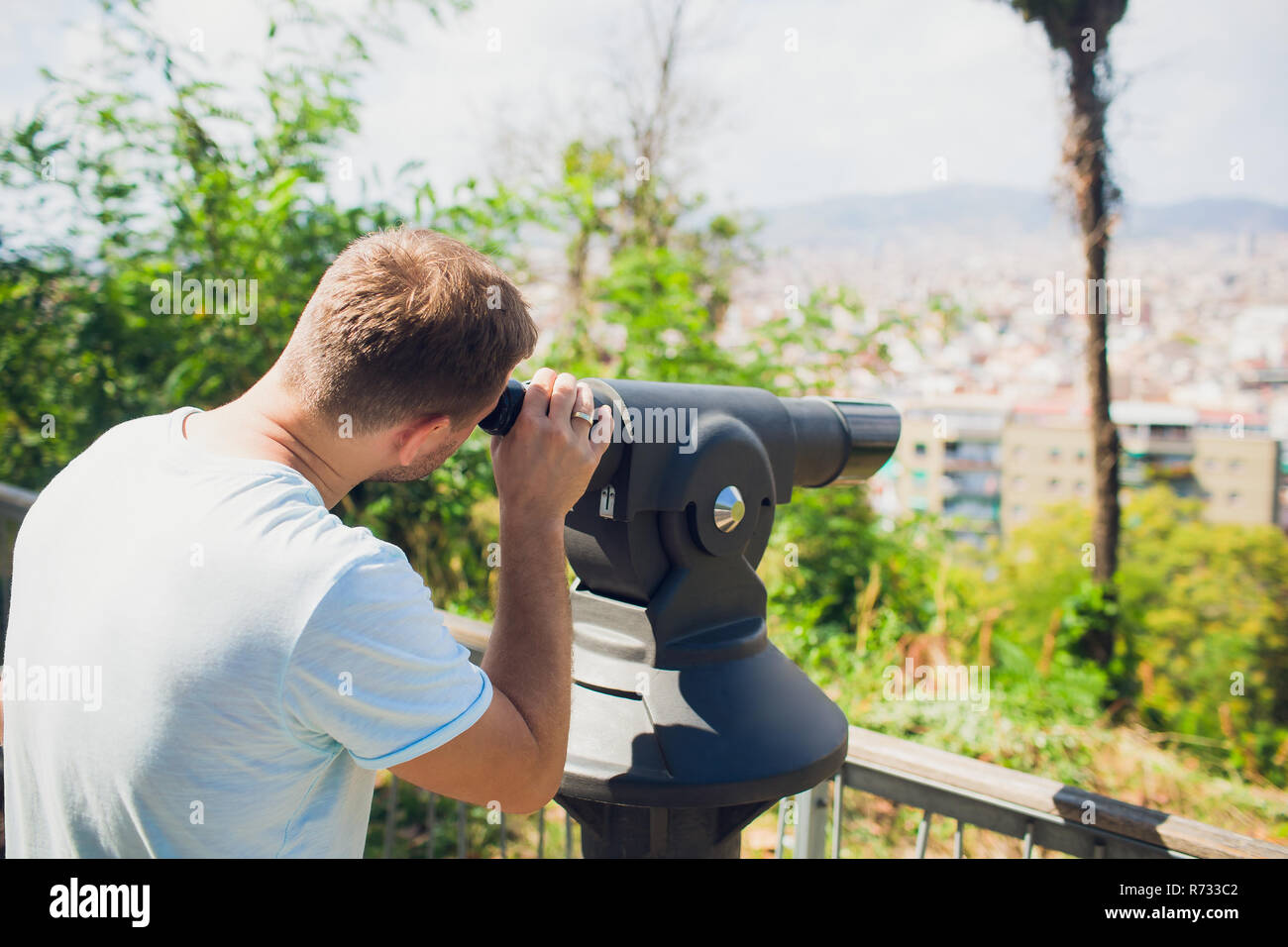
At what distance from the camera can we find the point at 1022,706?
388 cm

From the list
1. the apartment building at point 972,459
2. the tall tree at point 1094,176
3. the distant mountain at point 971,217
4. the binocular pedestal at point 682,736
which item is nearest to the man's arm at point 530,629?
the binocular pedestal at point 682,736

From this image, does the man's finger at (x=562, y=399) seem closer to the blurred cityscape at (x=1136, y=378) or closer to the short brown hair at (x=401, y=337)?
the short brown hair at (x=401, y=337)

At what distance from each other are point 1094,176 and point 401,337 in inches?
297

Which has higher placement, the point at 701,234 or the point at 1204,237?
the point at 1204,237

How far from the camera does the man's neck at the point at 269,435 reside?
1025 mm

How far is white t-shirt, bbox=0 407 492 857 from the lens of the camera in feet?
2.92

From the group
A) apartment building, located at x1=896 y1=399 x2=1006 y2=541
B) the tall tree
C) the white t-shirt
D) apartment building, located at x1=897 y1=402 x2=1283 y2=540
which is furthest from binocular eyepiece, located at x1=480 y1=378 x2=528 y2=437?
apartment building, located at x1=896 y1=399 x2=1006 y2=541

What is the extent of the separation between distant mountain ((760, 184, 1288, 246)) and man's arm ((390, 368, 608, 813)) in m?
7.41

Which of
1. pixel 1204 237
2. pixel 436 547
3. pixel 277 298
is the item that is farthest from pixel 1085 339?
pixel 1204 237

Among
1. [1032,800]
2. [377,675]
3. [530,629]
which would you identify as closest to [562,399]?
[530,629]

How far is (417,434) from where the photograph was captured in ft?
3.58

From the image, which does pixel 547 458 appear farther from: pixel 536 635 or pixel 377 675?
pixel 377 675
